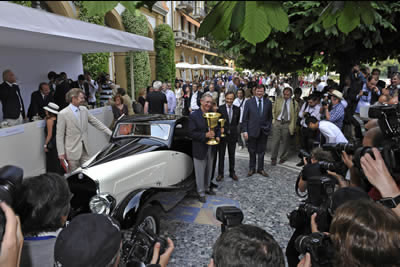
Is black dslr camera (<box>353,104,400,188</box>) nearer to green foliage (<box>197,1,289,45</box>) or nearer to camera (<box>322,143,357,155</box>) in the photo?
camera (<box>322,143,357,155</box>)

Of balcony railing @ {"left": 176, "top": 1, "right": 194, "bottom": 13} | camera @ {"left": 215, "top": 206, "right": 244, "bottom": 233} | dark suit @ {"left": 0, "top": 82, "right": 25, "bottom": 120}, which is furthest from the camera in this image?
balcony railing @ {"left": 176, "top": 1, "right": 194, "bottom": 13}

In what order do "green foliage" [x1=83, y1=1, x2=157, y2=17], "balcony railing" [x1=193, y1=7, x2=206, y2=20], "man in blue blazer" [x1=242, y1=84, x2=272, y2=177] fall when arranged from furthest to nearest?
"balcony railing" [x1=193, y1=7, x2=206, y2=20]
"man in blue blazer" [x1=242, y1=84, x2=272, y2=177]
"green foliage" [x1=83, y1=1, x2=157, y2=17]

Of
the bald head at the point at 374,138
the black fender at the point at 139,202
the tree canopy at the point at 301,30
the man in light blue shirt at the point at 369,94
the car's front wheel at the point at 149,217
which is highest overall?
the tree canopy at the point at 301,30

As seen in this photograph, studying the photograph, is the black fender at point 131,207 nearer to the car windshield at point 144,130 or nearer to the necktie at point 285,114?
the car windshield at point 144,130

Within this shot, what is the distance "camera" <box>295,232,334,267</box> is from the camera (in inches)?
55.2

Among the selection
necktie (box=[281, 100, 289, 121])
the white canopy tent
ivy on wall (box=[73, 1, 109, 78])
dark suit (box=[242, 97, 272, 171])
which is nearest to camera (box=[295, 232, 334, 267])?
dark suit (box=[242, 97, 272, 171])

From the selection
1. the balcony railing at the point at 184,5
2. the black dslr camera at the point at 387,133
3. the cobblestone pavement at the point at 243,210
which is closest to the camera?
the black dslr camera at the point at 387,133

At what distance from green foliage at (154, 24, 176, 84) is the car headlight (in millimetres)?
17681

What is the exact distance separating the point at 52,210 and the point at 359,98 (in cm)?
798

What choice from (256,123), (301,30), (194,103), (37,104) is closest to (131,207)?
(256,123)

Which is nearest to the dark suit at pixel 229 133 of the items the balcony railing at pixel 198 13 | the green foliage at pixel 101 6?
the green foliage at pixel 101 6

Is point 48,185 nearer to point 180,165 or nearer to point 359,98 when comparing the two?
point 180,165

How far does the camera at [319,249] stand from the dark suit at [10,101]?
22.5 feet

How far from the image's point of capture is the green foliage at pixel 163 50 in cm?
2017
